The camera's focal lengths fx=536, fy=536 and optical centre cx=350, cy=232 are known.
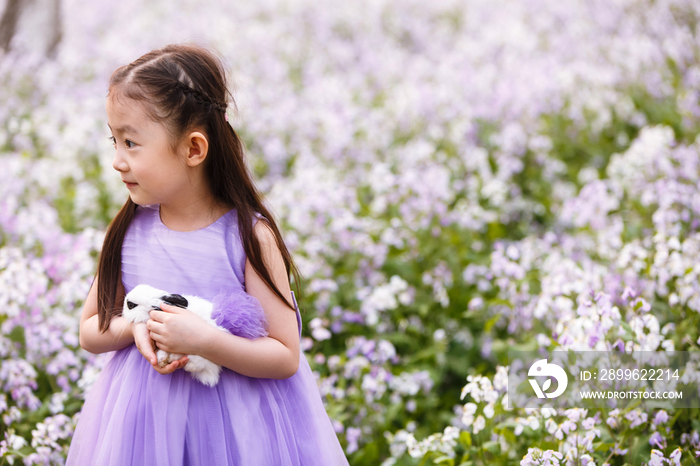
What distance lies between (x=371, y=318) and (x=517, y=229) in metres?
2.10

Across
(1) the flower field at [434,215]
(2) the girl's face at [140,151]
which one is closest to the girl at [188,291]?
(2) the girl's face at [140,151]

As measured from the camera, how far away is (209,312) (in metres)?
1.50

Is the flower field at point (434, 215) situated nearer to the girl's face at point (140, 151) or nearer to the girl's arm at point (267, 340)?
the girl's face at point (140, 151)

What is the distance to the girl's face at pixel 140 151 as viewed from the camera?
1.46 meters

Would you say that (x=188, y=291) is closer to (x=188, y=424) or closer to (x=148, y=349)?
(x=148, y=349)

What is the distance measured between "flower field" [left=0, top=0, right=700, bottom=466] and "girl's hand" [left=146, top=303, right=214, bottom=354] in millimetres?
719

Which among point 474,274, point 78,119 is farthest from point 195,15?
point 474,274

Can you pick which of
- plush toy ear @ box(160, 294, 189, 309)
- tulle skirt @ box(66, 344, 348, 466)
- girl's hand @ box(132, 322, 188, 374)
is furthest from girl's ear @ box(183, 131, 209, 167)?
tulle skirt @ box(66, 344, 348, 466)

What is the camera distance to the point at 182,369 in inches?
60.2

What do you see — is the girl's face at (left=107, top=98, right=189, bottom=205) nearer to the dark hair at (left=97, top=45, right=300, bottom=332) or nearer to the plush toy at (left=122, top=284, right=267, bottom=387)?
the dark hair at (left=97, top=45, right=300, bottom=332)

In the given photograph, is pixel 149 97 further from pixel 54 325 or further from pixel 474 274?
pixel 474 274

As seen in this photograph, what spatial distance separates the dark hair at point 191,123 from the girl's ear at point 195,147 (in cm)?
3

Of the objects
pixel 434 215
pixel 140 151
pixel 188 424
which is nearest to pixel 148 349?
pixel 188 424

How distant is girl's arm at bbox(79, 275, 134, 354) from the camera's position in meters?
1.58
